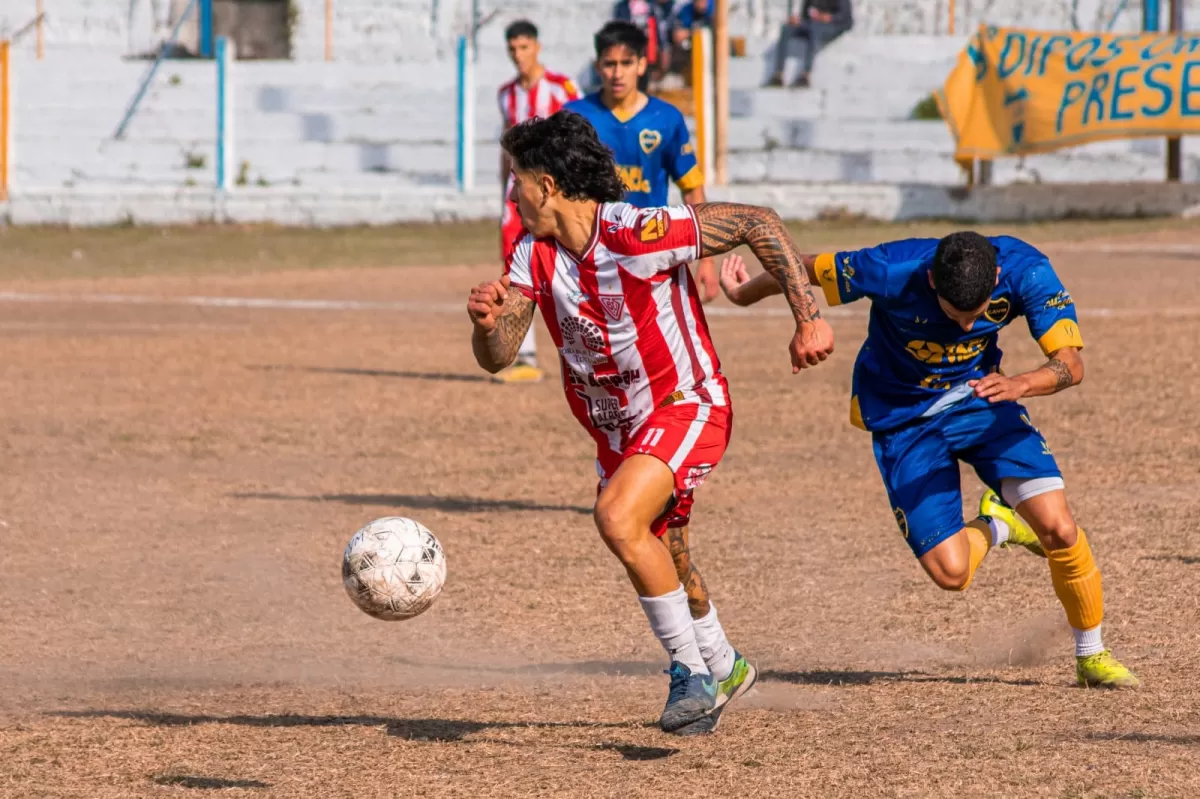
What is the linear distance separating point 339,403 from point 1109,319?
21.3ft

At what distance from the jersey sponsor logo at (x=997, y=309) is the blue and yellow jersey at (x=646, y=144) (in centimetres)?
369

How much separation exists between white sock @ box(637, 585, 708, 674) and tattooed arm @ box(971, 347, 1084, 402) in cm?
115

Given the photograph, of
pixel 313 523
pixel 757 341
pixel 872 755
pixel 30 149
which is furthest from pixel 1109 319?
pixel 30 149

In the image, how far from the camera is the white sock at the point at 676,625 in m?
5.20

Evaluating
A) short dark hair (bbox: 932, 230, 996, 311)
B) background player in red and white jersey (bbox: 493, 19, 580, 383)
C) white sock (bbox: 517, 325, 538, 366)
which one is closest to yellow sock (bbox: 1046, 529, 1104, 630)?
short dark hair (bbox: 932, 230, 996, 311)

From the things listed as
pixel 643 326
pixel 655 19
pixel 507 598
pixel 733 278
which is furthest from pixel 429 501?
pixel 655 19

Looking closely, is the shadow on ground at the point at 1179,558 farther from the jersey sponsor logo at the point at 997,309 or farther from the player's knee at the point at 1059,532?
the jersey sponsor logo at the point at 997,309

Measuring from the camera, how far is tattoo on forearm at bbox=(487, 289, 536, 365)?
5.29m

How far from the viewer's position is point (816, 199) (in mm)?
23547

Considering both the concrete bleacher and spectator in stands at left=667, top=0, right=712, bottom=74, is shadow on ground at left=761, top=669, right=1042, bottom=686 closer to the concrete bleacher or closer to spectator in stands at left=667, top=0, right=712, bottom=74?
the concrete bleacher

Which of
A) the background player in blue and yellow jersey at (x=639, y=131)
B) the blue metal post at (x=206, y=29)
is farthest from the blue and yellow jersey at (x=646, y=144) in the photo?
the blue metal post at (x=206, y=29)

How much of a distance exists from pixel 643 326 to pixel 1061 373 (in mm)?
1401

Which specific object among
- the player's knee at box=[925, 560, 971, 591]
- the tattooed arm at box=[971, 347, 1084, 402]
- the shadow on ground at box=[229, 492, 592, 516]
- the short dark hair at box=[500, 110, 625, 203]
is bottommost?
the shadow on ground at box=[229, 492, 592, 516]

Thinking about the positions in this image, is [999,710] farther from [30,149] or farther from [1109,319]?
[30,149]
